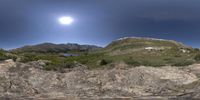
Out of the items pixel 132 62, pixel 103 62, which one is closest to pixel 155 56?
pixel 132 62

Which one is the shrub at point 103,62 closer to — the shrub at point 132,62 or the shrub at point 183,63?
the shrub at point 132,62

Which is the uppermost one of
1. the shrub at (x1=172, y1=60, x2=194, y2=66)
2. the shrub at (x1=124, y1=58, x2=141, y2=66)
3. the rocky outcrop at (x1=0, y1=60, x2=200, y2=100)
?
the shrub at (x1=124, y1=58, x2=141, y2=66)

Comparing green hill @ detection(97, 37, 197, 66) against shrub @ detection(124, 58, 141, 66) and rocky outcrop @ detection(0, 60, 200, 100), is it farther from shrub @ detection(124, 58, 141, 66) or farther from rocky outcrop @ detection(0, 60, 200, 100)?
rocky outcrop @ detection(0, 60, 200, 100)

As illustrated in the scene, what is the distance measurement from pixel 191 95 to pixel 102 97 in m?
10.5

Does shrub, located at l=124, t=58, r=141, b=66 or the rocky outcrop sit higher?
shrub, located at l=124, t=58, r=141, b=66

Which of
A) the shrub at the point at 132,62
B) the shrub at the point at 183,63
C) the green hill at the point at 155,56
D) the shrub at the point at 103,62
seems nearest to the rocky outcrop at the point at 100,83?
the shrub at the point at 183,63

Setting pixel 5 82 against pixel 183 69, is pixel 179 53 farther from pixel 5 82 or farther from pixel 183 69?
pixel 5 82

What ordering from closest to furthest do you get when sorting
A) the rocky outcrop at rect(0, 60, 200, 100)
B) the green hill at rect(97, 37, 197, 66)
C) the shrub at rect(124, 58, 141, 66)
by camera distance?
1. the rocky outcrop at rect(0, 60, 200, 100)
2. the shrub at rect(124, 58, 141, 66)
3. the green hill at rect(97, 37, 197, 66)

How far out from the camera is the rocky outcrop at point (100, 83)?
51938 mm

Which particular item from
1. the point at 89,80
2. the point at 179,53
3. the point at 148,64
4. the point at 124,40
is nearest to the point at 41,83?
the point at 89,80

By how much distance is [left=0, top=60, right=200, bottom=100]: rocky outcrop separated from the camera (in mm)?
51938

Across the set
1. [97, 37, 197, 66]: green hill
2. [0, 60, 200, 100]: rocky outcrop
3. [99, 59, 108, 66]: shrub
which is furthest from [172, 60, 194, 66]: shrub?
[99, 59, 108, 66]: shrub

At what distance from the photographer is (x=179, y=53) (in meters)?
72.8

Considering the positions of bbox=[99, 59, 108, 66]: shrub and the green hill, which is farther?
bbox=[99, 59, 108, 66]: shrub
